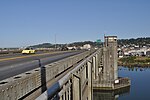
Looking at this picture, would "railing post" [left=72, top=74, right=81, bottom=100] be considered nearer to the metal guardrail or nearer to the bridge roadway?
the metal guardrail

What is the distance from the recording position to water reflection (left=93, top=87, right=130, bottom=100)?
65119mm

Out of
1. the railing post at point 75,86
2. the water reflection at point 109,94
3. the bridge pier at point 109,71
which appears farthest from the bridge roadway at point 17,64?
the bridge pier at point 109,71

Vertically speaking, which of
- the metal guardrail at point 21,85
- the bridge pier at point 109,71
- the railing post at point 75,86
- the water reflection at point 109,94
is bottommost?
the water reflection at point 109,94

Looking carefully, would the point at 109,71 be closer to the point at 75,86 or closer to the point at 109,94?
the point at 109,94

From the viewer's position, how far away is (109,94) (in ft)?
227

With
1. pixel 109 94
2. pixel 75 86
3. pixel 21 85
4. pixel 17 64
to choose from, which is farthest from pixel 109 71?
pixel 21 85

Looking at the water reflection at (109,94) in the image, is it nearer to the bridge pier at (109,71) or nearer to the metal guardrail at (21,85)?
the bridge pier at (109,71)

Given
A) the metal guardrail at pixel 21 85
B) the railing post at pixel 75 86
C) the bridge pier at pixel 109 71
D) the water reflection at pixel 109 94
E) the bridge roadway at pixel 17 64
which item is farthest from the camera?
the bridge pier at pixel 109 71

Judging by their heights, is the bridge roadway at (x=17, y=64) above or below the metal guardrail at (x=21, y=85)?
below

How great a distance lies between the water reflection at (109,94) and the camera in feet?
214

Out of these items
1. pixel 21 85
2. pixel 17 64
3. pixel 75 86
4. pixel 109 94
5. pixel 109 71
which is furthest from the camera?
pixel 109 71

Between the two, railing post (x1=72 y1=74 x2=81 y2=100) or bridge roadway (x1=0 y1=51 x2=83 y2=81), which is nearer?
railing post (x1=72 y1=74 x2=81 y2=100)

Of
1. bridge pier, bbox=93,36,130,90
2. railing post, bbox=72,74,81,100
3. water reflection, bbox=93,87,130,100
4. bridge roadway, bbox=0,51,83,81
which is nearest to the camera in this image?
railing post, bbox=72,74,81,100

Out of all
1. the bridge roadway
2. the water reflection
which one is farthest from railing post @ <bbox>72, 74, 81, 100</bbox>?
the water reflection
